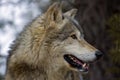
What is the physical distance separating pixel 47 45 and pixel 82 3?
12.8 feet

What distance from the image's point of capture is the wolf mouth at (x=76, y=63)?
9961mm

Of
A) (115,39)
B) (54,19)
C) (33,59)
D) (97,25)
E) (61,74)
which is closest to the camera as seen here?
(33,59)

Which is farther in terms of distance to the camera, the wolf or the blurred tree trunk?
the blurred tree trunk

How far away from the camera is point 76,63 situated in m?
10.0

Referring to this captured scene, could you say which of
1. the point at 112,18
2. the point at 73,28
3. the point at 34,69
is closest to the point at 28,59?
the point at 34,69

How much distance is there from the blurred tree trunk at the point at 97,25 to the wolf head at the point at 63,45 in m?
3.46

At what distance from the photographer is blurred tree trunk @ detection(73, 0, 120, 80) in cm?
1368

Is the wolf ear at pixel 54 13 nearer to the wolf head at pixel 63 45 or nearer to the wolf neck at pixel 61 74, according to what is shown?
the wolf head at pixel 63 45

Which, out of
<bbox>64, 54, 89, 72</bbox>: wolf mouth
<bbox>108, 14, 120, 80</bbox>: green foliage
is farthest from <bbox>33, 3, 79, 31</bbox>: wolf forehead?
<bbox>108, 14, 120, 80</bbox>: green foliage

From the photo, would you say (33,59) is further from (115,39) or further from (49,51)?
(115,39)

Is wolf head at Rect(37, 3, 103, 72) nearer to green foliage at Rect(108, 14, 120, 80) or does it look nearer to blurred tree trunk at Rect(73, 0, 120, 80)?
green foliage at Rect(108, 14, 120, 80)

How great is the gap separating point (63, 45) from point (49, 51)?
0.74 ft

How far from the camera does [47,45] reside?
995 cm

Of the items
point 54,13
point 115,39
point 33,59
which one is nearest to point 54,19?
point 54,13
